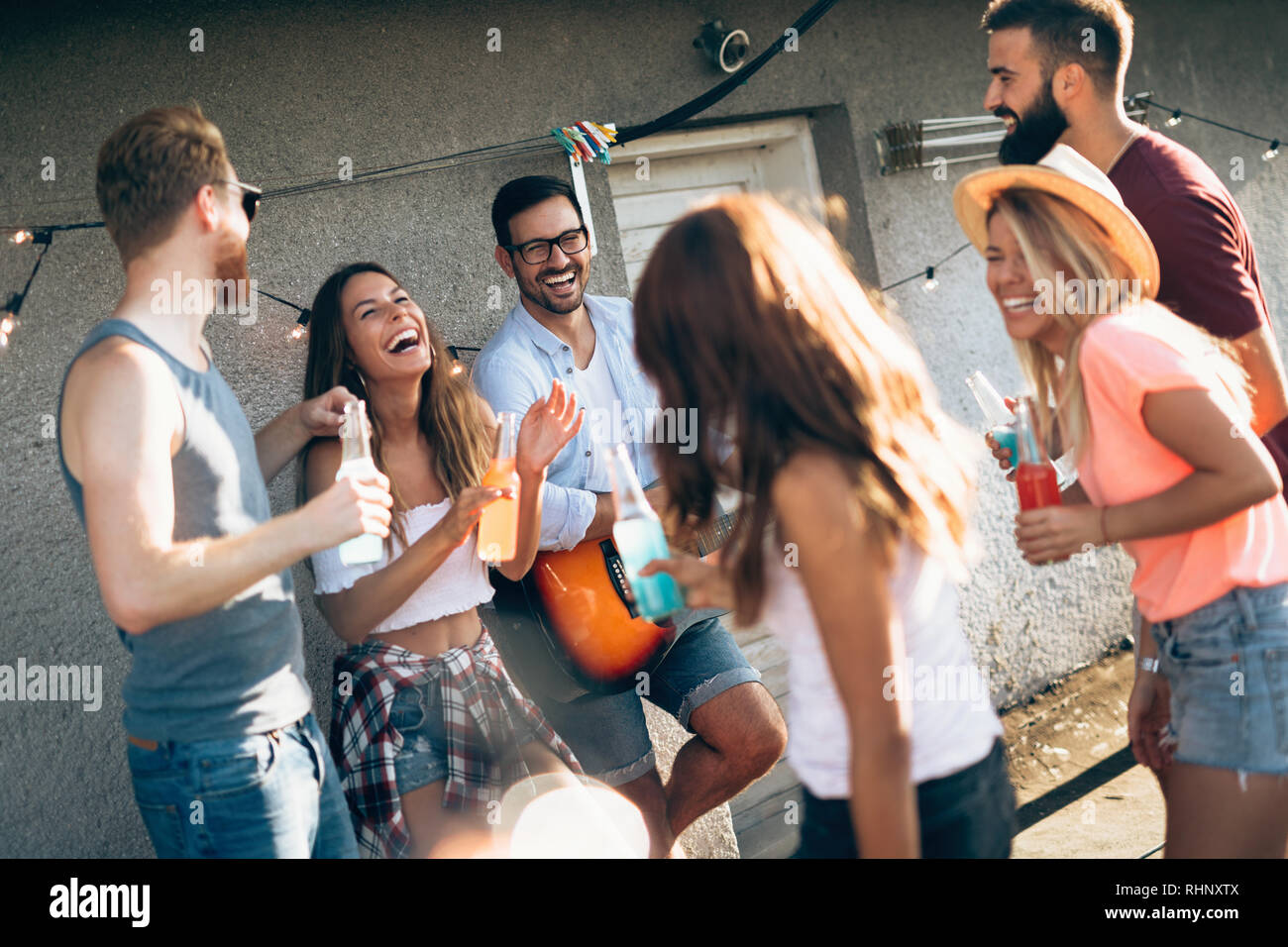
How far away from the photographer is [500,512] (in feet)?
8.70

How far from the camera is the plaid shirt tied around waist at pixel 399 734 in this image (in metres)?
2.64

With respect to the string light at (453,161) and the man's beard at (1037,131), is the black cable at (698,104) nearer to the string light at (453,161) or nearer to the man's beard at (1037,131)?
the string light at (453,161)

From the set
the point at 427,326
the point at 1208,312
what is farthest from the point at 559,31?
the point at 1208,312

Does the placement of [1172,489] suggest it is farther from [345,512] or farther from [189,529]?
[189,529]

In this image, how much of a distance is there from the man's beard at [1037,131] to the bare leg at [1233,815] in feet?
5.94

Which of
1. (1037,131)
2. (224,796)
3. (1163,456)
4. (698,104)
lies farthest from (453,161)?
(1163,456)

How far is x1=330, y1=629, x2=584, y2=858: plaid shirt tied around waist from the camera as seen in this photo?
264 cm

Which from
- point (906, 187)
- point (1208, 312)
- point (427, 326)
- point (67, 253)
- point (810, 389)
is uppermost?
point (906, 187)

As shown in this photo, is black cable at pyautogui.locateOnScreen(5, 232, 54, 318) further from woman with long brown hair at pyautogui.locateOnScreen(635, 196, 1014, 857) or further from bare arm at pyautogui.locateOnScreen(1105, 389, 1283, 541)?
bare arm at pyautogui.locateOnScreen(1105, 389, 1283, 541)

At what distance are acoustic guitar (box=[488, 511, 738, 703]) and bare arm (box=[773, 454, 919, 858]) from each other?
152 centimetres

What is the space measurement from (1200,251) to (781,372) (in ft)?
4.96

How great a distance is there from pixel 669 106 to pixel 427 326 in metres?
1.77
